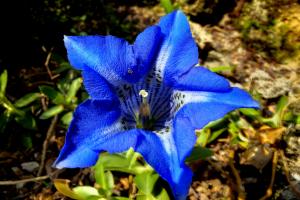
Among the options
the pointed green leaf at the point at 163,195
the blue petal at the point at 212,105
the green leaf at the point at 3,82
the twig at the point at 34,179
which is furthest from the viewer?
the green leaf at the point at 3,82

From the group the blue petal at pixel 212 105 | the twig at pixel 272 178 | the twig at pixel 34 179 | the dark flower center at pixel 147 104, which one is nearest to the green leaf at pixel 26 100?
the twig at pixel 34 179

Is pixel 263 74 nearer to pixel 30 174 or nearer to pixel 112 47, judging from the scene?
pixel 112 47

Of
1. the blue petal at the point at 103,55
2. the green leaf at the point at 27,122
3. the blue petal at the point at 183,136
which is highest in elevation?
the blue petal at the point at 103,55

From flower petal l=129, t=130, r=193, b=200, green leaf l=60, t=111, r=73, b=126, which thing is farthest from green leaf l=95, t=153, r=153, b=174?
flower petal l=129, t=130, r=193, b=200

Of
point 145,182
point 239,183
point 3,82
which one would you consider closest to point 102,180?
point 145,182

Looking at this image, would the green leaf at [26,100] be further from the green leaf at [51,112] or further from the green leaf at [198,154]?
the green leaf at [198,154]
